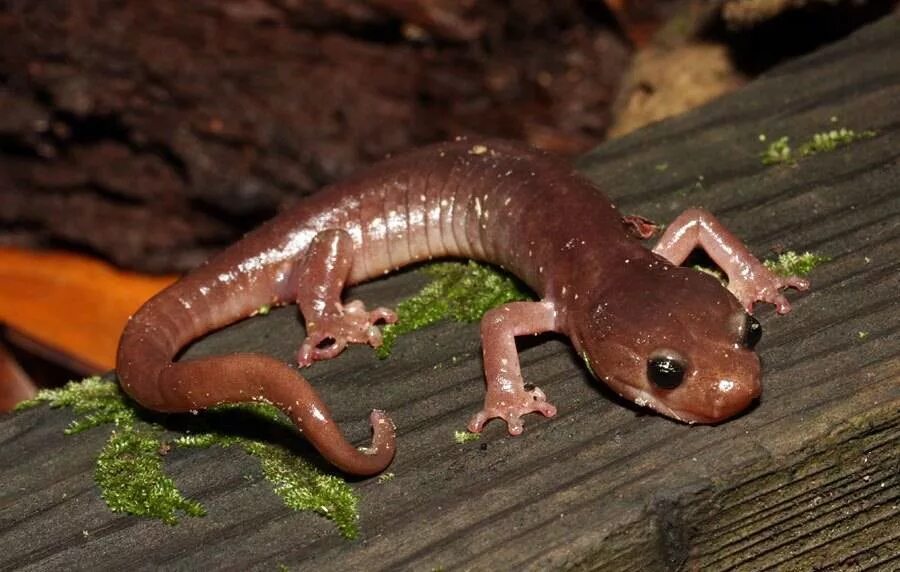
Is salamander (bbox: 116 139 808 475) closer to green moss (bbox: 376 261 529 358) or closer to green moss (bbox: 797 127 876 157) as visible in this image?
green moss (bbox: 376 261 529 358)

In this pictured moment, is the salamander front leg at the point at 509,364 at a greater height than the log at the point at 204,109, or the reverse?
the salamander front leg at the point at 509,364

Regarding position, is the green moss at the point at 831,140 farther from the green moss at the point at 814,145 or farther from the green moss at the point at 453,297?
the green moss at the point at 453,297

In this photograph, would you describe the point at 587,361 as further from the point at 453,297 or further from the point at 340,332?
the point at 340,332

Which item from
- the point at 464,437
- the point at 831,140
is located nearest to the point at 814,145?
the point at 831,140

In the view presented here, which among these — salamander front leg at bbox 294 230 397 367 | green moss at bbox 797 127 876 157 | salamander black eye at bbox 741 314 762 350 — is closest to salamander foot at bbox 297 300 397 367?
salamander front leg at bbox 294 230 397 367

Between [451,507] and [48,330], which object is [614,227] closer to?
[451,507]

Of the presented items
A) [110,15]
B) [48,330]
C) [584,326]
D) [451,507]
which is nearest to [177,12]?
[110,15]

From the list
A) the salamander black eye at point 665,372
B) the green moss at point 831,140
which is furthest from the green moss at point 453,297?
the green moss at point 831,140
